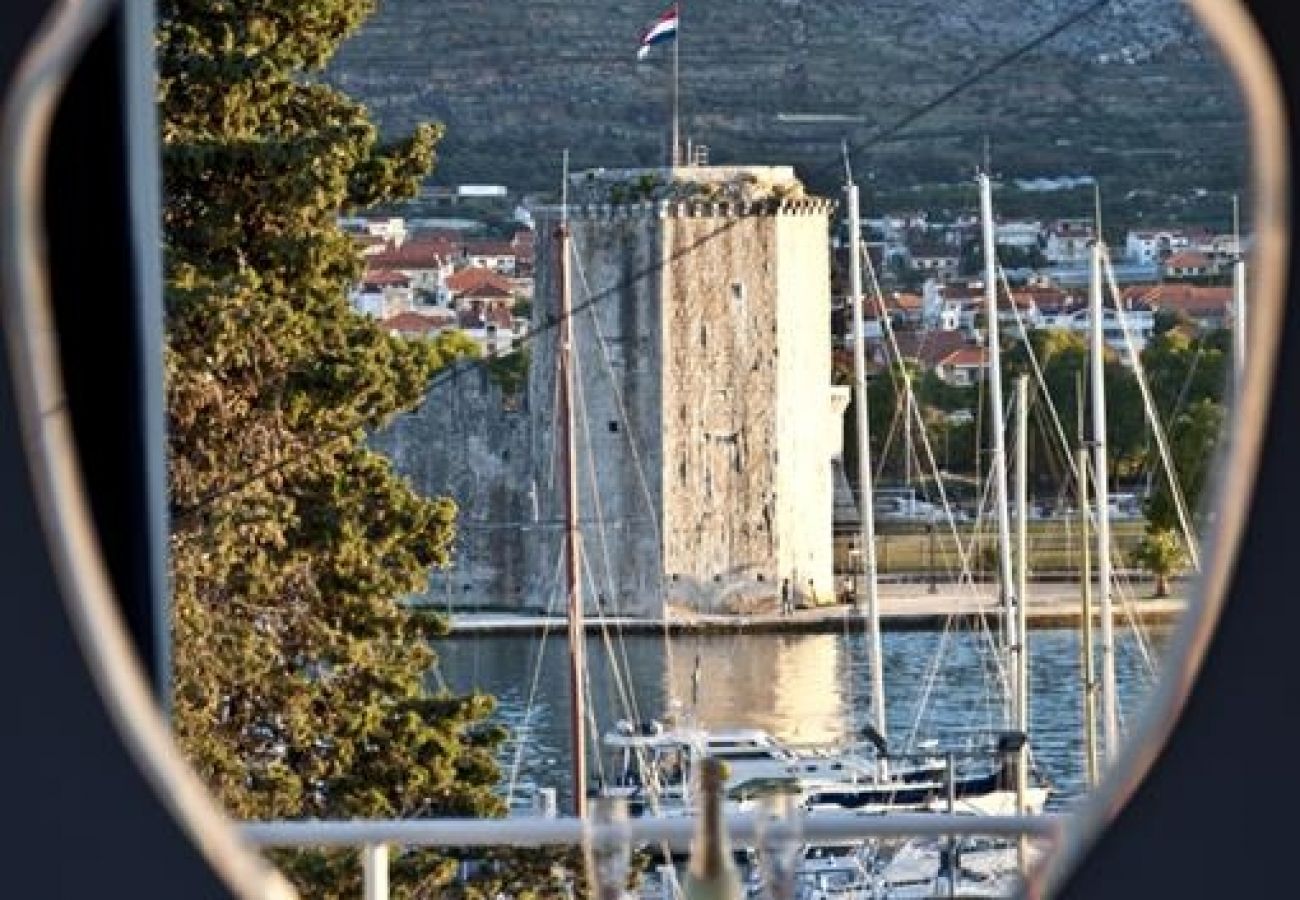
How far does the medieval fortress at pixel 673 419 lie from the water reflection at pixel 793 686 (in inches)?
55.2

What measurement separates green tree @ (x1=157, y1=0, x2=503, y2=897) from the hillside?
38.0ft

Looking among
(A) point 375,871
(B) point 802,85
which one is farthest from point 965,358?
(A) point 375,871

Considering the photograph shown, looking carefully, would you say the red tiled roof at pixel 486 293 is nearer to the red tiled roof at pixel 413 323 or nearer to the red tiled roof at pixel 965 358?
the red tiled roof at pixel 413 323

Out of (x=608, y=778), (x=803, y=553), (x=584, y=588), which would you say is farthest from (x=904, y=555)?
(x=803, y=553)

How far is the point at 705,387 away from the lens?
27750 millimetres

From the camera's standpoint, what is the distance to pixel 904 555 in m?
18.1

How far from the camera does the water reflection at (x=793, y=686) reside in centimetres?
1449

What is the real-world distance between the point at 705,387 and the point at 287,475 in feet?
63.6

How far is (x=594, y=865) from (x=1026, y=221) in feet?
57.9

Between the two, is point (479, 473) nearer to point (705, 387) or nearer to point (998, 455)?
point (705, 387)

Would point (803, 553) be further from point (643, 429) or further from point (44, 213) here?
point (44, 213)

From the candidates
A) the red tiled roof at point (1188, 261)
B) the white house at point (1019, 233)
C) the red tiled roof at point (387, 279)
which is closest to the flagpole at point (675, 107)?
the white house at point (1019, 233)

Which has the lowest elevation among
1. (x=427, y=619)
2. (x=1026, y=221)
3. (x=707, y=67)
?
(x=427, y=619)

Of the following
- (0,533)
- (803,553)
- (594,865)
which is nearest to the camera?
(0,533)
